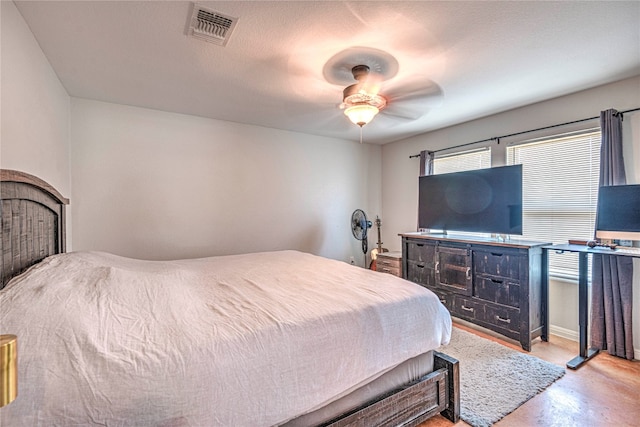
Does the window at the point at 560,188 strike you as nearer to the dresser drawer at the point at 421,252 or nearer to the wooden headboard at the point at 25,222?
the dresser drawer at the point at 421,252

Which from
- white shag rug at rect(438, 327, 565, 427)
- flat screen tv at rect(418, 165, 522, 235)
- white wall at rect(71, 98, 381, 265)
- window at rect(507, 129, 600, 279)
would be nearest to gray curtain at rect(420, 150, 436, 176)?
flat screen tv at rect(418, 165, 522, 235)

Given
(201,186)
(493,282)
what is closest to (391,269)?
(493,282)

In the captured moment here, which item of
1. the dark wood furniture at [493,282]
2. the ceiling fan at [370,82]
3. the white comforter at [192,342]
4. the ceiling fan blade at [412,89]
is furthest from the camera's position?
the dark wood furniture at [493,282]

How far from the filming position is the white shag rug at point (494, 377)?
1.86 meters

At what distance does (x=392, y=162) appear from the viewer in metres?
5.00

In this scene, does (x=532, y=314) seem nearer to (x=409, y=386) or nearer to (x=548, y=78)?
(x=409, y=386)

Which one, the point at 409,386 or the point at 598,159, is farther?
the point at 598,159

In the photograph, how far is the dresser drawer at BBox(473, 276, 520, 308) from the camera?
2795 millimetres

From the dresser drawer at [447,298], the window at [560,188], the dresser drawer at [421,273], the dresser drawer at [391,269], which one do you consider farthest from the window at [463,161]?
the dresser drawer at [447,298]

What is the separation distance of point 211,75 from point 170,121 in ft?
4.12

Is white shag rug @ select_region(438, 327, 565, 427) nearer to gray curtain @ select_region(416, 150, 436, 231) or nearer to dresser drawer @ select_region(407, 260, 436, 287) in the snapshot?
dresser drawer @ select_region(407, 260, 436, 287)

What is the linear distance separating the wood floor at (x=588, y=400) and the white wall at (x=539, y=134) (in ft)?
1.51

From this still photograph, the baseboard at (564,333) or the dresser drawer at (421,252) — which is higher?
the dresser drawer at (421,252)

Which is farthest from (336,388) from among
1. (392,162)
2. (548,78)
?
(392,162)
